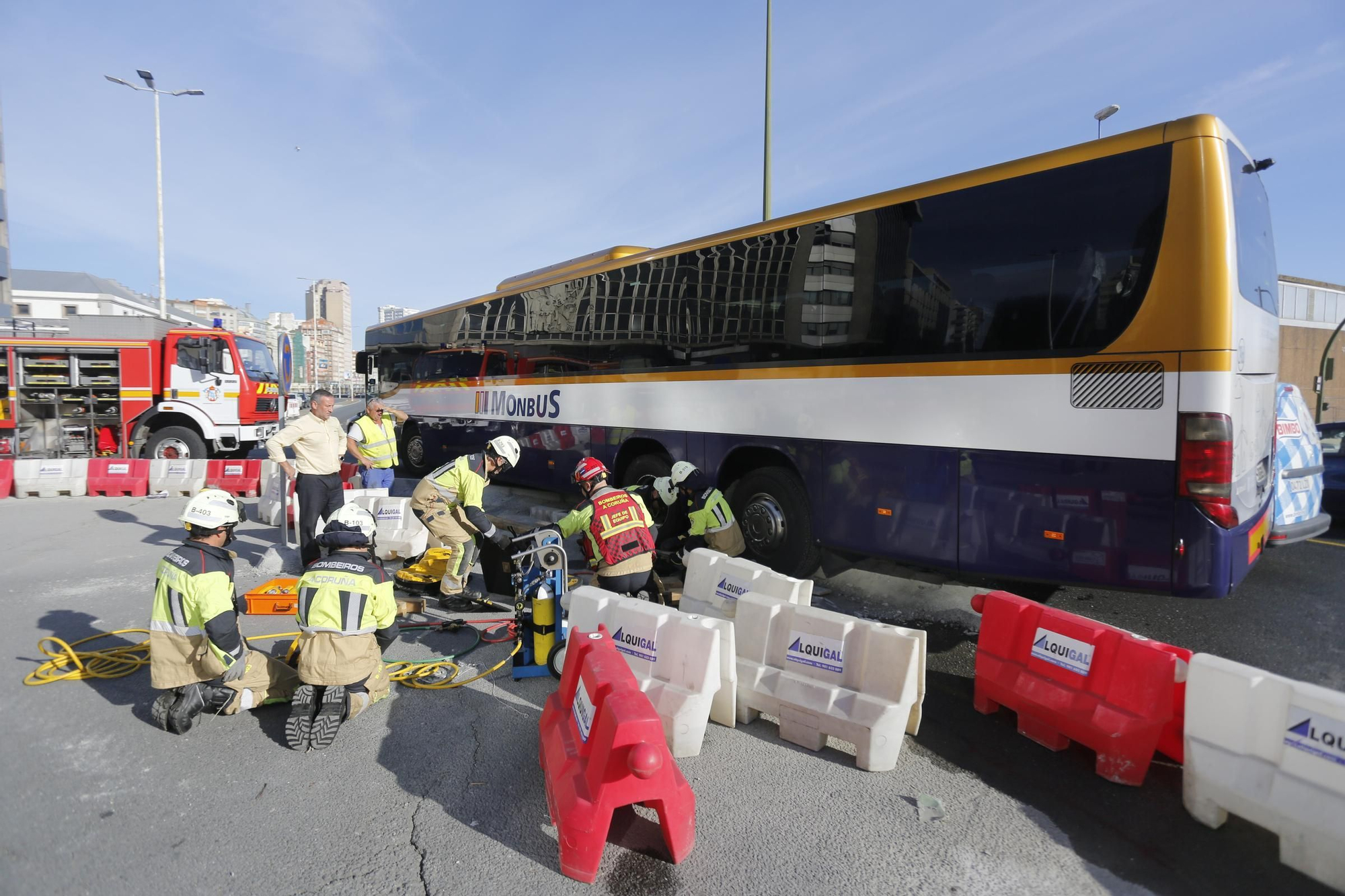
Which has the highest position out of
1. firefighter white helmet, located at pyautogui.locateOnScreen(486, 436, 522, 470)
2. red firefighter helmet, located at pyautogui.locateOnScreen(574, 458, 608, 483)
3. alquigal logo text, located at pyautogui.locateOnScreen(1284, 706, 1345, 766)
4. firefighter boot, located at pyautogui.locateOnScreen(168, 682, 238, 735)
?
firefighter white helmet, located at pyautogui.locateOnScreen(486, 436, 522, 470)

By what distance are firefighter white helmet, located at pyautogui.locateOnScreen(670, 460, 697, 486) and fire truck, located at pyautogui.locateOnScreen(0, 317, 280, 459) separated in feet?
36.1

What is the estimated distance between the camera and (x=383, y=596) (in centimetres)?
393

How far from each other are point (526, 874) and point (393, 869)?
1.71 ft

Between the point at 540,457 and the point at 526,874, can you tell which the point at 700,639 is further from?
the point at 540,457

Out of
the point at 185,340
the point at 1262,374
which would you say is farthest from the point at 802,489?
the point at 185,340

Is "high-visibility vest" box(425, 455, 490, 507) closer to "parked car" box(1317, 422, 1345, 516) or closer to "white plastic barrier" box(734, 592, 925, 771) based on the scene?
"white plastic barrier" box(734, 592, 925, 771)

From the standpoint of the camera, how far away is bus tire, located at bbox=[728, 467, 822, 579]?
6.14 metres

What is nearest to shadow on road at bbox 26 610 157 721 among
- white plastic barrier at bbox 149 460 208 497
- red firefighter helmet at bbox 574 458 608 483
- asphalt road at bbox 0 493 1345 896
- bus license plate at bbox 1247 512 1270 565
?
asphalt road at bbox 0 493 1345 896

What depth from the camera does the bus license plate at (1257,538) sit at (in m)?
4.33

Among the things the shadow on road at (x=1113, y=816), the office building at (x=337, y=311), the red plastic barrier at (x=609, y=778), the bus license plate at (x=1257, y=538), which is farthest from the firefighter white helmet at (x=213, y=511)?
the office building at (x=337, y=311)

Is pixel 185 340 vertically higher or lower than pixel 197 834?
higher

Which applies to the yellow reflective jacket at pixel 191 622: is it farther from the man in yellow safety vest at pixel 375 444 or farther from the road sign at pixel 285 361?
the road sign at pixel 285 361

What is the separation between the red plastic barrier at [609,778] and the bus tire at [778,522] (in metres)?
3.39

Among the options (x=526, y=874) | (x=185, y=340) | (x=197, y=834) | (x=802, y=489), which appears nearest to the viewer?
(x=526, y=874)
